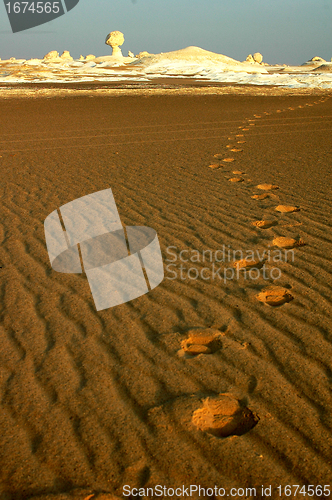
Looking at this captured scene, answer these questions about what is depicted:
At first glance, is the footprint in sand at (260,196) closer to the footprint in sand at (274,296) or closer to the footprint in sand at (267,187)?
the footprint in sand at (267,187)

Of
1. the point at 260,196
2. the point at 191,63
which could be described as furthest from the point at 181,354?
the point at 191,63

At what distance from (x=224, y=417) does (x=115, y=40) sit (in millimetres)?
88115

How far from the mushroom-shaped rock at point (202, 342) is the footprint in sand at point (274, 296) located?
0.54 meters

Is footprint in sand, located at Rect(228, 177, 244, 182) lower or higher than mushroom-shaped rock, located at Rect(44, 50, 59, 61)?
lower

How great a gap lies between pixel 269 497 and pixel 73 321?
1549 millimetres

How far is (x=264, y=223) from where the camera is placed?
393 centimetres

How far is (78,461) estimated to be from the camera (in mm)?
1574

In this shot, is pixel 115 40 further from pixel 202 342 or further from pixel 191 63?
pixel 202 342

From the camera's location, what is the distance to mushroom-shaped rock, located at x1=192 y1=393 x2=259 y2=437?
1.71 m

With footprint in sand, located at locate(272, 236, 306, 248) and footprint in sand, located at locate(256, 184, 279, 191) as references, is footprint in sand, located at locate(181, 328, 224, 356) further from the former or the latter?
footprint in sand, located at locate(256, 184, 279, 191)

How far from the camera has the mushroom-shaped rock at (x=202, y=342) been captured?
221 cm

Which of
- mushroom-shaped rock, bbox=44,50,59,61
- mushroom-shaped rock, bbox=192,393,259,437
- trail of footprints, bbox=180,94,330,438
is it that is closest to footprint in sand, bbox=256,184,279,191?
trail of footprints, bbox=180,94,330,438

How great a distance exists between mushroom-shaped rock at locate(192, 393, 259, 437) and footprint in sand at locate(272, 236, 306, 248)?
193 centimetres

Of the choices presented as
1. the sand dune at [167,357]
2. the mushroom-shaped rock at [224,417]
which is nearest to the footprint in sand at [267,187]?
the sand dune at [167,357]
